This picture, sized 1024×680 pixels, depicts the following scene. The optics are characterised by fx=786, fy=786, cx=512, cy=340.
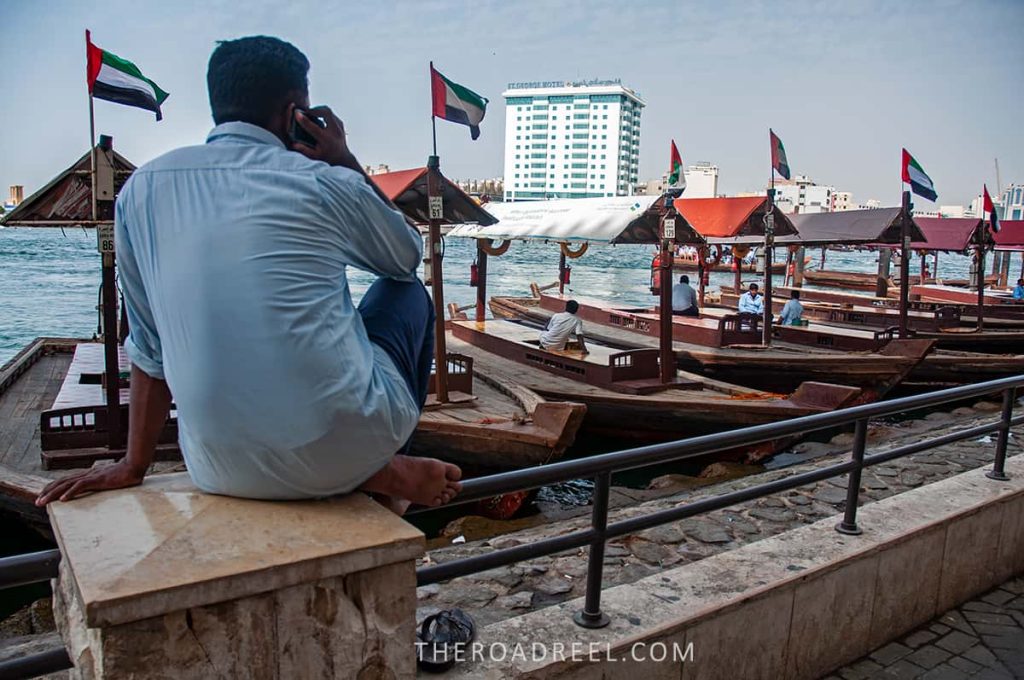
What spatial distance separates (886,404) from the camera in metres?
3.41

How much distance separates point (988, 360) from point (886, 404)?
12.6m

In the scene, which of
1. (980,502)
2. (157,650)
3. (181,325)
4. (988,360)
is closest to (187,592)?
(157,650)

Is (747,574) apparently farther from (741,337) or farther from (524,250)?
(524,250)

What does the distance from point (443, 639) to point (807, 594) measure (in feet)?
5.23

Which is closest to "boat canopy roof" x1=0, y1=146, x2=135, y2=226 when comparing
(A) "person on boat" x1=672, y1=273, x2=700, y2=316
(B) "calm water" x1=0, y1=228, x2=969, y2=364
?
(B) "calm water" x1=0, y1=228, x2=969, y2=364

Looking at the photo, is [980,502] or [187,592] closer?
[187,592]

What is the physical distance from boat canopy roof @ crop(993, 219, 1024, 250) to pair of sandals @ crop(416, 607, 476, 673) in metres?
25.7

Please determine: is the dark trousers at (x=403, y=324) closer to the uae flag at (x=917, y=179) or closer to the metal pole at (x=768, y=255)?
the metal pole at (x=768, y=255)

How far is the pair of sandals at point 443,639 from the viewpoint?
7.25ft

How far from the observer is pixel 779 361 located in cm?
1289

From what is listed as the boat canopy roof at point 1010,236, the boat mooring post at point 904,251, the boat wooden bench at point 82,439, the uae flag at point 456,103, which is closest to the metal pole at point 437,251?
the uae flag at point 456,103

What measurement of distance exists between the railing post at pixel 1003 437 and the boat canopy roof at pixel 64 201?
762 centimetres

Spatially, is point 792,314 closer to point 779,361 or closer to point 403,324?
point 779,361

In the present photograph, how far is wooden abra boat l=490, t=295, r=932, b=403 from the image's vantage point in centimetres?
1198
